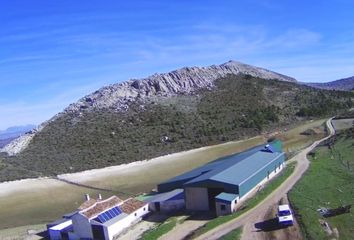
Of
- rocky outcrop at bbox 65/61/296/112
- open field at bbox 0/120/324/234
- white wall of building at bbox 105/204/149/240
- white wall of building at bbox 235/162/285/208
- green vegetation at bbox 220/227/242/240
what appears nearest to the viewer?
green vegetation at bbox 220/227/242/240

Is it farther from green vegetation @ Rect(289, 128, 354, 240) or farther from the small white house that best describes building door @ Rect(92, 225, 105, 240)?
green vegetation @ Rect(289, 128, 354, 240)

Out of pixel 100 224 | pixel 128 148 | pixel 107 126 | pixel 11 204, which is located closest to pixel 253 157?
pixel 100 224

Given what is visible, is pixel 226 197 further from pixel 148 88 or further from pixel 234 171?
pixel 148 88

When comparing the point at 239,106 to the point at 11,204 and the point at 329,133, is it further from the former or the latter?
the point at 11,204

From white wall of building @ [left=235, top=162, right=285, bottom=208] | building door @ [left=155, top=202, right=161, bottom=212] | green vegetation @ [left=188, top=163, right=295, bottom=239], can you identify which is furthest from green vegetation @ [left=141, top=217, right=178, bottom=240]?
white wall of building @ [left=235, top=162, right=285, bottom=208]

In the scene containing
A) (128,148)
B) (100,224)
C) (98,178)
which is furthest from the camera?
(128,148)

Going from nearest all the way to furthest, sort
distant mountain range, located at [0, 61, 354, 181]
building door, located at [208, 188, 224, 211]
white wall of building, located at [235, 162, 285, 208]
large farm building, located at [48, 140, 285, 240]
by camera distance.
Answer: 1. large farm building, located at [48, 140, 285, 240]
2. white wall of building, located at [235, 162, 285, 208]
3. building door, located at [208, 188, 224, 211]
4. distant mountain range, located at [0, 61, 354, 181]

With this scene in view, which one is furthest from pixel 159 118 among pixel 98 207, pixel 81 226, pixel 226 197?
pixel 226 197
